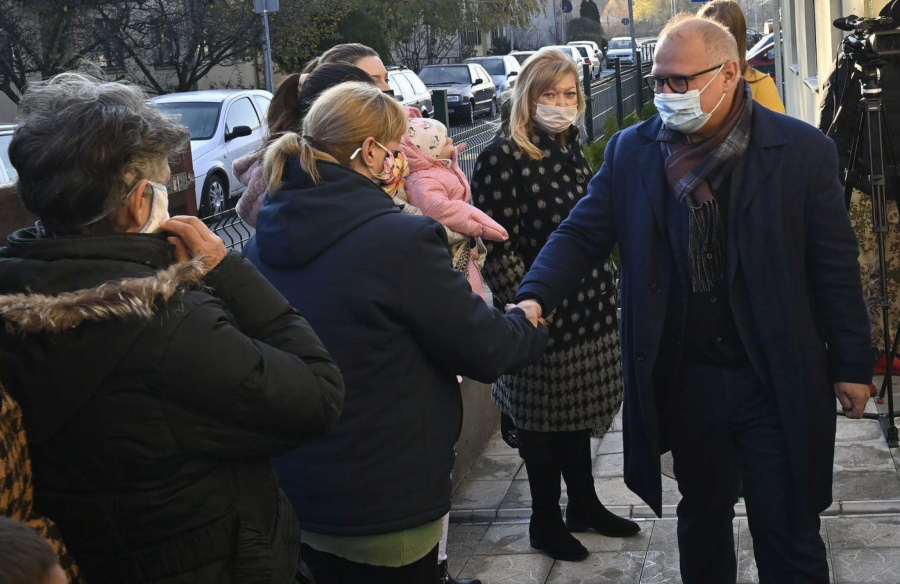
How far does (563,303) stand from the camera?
4.29 meters

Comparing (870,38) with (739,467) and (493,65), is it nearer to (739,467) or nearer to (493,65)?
(739,467)

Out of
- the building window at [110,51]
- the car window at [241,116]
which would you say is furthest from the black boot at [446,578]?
the building window at [110,51]

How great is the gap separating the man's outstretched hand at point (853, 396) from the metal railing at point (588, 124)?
6.85 feet

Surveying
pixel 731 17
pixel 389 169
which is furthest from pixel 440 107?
pixel 389 169

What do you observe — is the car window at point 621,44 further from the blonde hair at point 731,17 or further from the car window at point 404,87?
the blonde hair at point 731,17

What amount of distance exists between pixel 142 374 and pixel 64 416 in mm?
160

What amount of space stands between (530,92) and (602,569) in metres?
1.83

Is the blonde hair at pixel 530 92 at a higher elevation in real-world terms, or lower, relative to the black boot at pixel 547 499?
higher

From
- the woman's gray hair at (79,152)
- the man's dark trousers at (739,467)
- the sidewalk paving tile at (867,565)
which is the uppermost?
the woman's gray hair at (79,152)

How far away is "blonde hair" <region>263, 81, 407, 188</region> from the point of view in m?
2.84

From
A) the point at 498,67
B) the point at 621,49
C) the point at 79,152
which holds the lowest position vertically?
the point at 79,152

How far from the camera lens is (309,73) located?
4156 millimetres

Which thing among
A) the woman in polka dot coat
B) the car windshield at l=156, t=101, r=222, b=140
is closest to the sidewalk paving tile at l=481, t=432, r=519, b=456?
the woman in polka dot coat

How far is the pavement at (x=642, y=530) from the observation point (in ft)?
13.4
